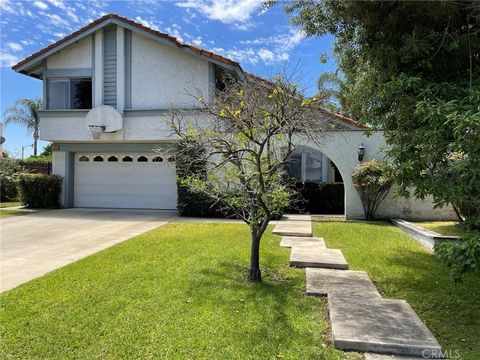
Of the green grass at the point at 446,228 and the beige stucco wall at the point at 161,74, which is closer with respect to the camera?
the green grass at the point at 446,228

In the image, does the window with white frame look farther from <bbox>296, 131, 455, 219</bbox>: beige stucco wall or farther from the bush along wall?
the bush along wall

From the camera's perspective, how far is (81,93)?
1609 centimetres

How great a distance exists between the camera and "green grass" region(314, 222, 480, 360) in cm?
424

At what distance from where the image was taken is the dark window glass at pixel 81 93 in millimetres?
15977

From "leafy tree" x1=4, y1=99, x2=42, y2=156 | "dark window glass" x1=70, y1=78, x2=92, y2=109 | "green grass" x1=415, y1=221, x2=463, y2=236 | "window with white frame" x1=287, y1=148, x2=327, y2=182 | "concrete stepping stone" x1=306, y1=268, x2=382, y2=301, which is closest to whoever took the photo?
"concrete stepping stone" x1=306, y1=268, x2=382, y2=301

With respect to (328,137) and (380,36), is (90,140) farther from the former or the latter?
(380,36)

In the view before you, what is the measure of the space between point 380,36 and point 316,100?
1672 mm

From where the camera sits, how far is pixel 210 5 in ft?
33.9

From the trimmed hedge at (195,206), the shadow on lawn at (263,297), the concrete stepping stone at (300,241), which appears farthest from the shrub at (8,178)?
the shadow on lawn at (263,297)

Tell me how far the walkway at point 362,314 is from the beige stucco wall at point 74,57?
12.8 metres

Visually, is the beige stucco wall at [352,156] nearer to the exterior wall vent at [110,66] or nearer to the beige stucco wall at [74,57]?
the exterior wall vent at [110,66]

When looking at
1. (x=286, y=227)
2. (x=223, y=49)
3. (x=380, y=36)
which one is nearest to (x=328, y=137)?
(x=286, y=227)

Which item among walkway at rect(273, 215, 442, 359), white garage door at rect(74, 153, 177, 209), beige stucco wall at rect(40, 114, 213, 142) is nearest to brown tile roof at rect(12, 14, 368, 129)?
beige stucco wall at rect(40, 114, 213, 142)

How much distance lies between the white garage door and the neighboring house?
41 mm
